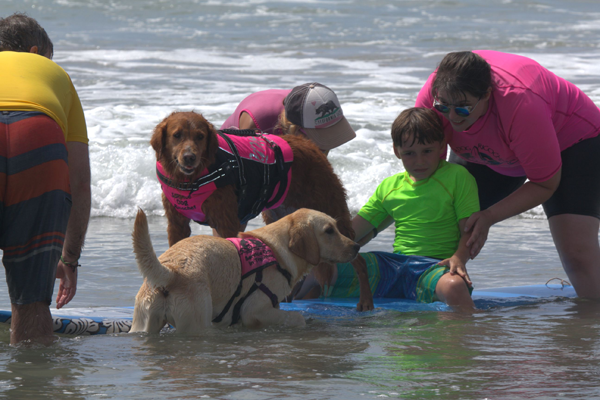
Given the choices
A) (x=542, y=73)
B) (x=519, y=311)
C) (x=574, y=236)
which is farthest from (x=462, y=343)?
(x=542, y=73)

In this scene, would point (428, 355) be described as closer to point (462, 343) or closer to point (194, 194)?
point (462, 343)

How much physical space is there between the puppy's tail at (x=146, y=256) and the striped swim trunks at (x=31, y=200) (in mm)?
356

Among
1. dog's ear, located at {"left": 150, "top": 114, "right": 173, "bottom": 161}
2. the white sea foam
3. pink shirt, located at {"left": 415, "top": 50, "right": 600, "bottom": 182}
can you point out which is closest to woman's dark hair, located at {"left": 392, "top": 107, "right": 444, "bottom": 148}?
pink shirt, located at {"left": 415, "top": 50, "right": 600, "bottom": 182}

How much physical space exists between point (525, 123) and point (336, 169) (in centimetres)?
581

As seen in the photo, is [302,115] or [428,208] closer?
[428,208]

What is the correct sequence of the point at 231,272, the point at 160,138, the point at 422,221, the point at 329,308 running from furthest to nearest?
the point at 422,221, the point at 329,308, the point at 160,138, the point at 231,272

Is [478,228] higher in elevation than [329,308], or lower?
higher

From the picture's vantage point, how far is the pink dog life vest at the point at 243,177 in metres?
4.51

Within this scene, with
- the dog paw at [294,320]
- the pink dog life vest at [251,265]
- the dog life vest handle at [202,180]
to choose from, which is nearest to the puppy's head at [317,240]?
the pink dog life vest at [251,265]

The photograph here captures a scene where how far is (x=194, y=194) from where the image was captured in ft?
14.7

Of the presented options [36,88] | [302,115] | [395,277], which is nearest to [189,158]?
[302,115]

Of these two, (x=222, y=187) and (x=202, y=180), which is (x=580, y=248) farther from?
(x=202, y=180)

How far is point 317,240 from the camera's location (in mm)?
4320

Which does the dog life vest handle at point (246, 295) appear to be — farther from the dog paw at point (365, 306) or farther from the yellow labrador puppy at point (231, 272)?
the dog paw at point (365, 306)
